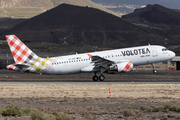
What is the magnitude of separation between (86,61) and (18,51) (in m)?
10.4

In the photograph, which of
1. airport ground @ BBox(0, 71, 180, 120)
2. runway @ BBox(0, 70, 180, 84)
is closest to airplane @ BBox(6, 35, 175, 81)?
runway @ BBox(0, 70, 180, 84)

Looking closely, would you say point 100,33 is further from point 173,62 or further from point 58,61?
point 58,61

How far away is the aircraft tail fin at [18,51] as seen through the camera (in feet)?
148

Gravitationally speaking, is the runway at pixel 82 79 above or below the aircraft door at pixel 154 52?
below

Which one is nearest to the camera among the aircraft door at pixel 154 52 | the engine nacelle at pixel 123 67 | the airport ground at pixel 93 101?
the airport ground at pixel 93 101

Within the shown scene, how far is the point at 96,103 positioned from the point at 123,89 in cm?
1090

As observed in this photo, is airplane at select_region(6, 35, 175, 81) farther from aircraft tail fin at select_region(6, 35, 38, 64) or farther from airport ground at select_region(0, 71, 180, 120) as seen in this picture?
airport ground at select_region(0, 71, 180, 120)

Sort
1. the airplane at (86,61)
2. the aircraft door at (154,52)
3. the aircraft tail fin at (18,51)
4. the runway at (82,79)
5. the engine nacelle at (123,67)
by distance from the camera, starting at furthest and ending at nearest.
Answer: the aircraft door at (154,52)
the runway at (82,79)
the engine nacelle at (123,67)
the airplane at (86,61)
the aircraft tail fin at (18,51)

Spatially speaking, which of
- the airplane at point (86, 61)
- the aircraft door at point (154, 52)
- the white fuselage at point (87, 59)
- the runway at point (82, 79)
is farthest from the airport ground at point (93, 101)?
the aircraft door at point (154, 52)

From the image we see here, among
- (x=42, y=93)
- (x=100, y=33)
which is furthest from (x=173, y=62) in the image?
(x=100, y=33)

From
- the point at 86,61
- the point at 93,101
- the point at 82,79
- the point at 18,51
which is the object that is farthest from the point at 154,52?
the point at 93,101

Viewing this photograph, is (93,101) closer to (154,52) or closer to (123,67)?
(123,67)

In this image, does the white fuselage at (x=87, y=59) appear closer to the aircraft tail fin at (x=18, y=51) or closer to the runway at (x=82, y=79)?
the runway at (x=82, y=79)

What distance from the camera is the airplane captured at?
45438mm
